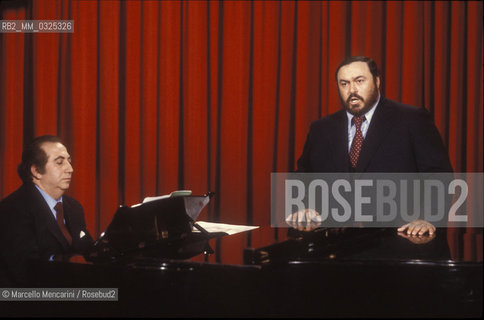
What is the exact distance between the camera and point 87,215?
412 centimetres

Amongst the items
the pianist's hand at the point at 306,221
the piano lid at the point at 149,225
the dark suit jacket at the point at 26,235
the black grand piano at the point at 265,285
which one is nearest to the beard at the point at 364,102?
the pianist's hand at the point at 306,221

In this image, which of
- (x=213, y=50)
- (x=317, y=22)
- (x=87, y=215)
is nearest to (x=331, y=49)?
(x=317, y=22)

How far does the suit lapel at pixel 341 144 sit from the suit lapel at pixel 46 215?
1.31 m

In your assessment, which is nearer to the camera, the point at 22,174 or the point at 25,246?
the point at 25,246

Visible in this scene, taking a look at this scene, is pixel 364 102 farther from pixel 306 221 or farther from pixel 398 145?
pixel 306 221

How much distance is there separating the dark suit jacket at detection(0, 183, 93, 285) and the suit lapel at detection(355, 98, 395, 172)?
1.31 metres

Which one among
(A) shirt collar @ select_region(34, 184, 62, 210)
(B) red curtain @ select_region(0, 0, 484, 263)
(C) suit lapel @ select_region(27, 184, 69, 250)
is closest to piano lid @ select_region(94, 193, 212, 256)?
(C) suit lapel @ select_region(27, 184, 69, 250)

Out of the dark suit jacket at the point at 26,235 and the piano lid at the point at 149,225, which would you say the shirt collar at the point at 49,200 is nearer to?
the dark suit jacket at the point at 26,235

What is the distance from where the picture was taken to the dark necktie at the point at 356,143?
103 inches

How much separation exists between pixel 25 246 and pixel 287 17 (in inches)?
99.3

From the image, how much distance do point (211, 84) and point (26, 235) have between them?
2.25m

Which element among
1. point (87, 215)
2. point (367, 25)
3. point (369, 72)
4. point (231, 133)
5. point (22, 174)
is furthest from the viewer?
point (87, 215)

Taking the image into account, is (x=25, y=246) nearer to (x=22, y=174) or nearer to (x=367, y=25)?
(x=22, y=174)

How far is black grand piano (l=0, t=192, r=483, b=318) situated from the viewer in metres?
1.52
